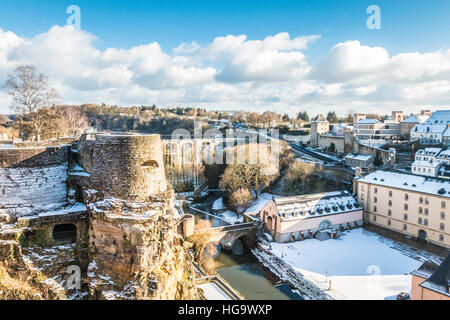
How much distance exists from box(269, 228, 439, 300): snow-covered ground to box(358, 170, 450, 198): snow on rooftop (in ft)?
17.6

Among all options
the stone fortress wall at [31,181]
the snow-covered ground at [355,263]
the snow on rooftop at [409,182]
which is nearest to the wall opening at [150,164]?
the stone fortress wall at [31,181]

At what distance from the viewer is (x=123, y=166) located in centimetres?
1118

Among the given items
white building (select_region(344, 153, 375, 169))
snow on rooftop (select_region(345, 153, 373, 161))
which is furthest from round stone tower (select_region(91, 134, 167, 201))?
snow on rooftop (select_region(345, 153, 373, 161))

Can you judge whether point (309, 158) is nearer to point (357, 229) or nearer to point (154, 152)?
point (357, 229)

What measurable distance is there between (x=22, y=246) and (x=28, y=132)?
17.6 meters

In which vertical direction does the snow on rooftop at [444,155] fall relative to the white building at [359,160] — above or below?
above

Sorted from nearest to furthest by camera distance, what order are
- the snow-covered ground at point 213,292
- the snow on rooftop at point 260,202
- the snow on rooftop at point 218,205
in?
the snow-covered ground at point 213,292 < the snow on rooftop at point 260,202 < the snow on rooftop at point 218,205

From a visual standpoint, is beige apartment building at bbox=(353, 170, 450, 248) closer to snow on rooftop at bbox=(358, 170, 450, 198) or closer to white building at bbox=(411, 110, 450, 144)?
snow on rooftop at bbox=(358, 170, 450, 198)

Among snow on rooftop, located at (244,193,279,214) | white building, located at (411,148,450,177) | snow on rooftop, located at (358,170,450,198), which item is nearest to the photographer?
snow on rooftop, located at (358,170,450,198)

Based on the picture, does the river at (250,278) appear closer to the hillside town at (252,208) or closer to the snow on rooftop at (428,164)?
the hillside town at (252,208)

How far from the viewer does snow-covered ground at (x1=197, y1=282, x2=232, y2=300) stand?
18266 millimetres

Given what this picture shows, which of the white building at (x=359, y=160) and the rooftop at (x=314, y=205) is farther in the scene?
the white building at (x=359, y=160)

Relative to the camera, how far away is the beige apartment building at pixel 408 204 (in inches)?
1019
